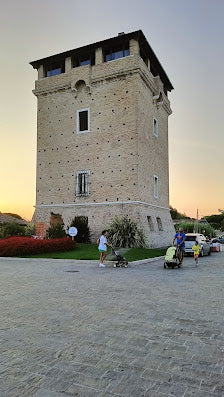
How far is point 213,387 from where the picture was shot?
135 inches

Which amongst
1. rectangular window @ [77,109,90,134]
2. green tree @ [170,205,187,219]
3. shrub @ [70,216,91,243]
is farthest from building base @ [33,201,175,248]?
green tree @ [170,205,187,219]

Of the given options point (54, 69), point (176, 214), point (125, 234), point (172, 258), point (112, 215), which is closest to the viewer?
point (172, 258)

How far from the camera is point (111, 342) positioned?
4.78m

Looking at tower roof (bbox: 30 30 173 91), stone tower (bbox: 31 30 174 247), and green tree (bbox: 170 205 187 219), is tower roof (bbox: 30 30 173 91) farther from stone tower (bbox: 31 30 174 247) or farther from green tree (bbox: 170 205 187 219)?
green tree (bbox: 170 205 187 219)

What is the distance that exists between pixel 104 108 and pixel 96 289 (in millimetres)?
21244

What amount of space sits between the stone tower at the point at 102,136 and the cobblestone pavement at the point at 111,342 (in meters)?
17.4

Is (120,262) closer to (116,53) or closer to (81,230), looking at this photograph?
(81,230)

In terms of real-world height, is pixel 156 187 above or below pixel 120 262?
above

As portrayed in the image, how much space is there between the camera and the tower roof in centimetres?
2683

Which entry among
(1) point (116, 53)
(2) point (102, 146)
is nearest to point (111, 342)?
(2) point (102, 146)

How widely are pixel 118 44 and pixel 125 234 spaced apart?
16381 mm

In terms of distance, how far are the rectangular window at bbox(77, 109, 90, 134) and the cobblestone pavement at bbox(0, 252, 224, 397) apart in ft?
70.9

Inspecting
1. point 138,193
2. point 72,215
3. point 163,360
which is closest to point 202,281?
point 163,360

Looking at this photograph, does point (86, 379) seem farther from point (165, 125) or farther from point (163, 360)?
point (165, 125)
